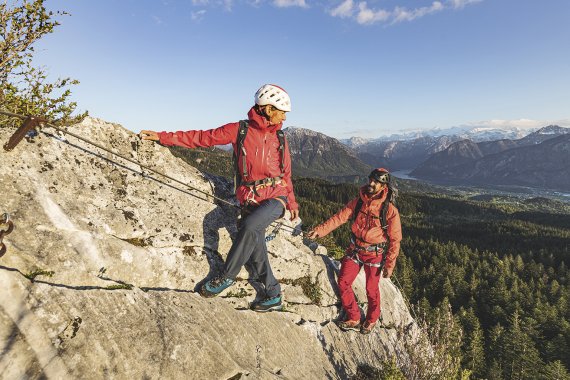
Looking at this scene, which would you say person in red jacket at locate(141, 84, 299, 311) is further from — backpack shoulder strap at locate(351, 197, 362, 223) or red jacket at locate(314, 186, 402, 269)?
backpack shoulder strap at locate(351, 197, 362, 223)

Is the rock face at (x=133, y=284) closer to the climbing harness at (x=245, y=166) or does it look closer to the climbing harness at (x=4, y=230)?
the climbing harness at (x=4, y=230)

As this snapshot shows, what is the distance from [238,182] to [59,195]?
3757 mm

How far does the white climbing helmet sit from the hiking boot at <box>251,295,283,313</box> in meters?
4.56

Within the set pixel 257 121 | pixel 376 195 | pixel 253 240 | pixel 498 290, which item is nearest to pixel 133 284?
pixel 253 240

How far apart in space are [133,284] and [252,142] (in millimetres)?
3935

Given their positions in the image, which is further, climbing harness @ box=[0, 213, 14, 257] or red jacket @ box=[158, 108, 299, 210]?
red jacket @ box=[158, 108, 299, 210]

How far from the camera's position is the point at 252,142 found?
7559 millimetres

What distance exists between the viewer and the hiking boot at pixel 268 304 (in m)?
7.82

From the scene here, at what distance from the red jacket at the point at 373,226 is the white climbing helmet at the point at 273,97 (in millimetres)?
3722

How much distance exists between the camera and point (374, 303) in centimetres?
993

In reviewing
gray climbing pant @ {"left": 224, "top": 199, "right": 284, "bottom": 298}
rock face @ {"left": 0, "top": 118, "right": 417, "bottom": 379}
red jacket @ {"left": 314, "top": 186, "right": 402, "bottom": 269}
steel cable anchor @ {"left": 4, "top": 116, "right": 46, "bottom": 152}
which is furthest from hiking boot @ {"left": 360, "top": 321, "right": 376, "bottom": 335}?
steel cable anchor @ {"left": 4, "top": 116, "right": 46, "bottom": 152}

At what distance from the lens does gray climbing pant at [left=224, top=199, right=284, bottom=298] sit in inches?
278

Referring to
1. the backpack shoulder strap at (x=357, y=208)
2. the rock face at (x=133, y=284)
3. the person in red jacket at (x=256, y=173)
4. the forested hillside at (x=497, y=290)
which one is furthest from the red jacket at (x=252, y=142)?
the forested hillside at (x=497, y=290)

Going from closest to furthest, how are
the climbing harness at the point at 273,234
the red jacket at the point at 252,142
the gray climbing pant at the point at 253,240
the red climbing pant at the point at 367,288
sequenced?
the gray climbing pant at the point at 253,240, the red jacket at the point at 252,142, the climbing harness at the point at 273,234, the red climbing pant at the point at 367,288
